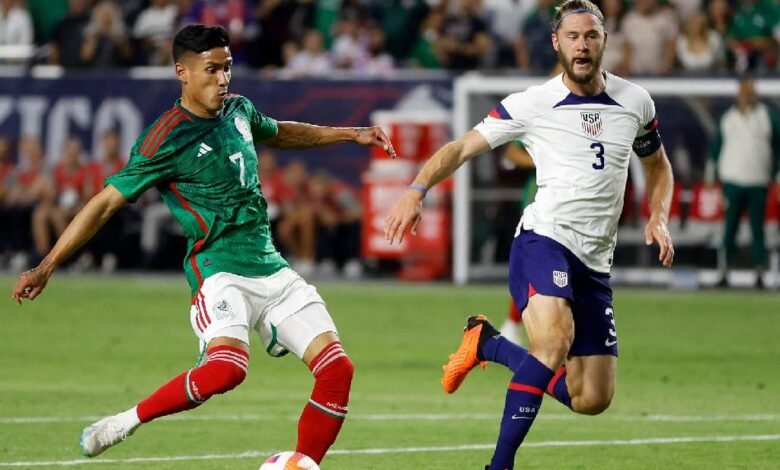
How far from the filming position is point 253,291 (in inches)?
312

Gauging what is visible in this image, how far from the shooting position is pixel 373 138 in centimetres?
842

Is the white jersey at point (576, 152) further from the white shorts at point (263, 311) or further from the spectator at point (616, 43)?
the spectator at point (616, 43)

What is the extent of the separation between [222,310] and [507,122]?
168 cm

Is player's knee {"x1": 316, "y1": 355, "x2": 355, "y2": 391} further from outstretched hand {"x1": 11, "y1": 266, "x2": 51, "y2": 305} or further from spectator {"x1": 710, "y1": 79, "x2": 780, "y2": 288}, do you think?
spectator {"x1": 710, "y1": 79, "x2": 780, "y2": 288}

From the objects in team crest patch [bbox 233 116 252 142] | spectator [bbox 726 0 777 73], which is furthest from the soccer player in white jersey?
spectator [bbox 726 0 777 73]

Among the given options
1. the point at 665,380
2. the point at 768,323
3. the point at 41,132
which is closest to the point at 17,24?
the point at 41,132

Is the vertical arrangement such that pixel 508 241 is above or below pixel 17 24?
below

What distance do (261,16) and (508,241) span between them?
18.4 feet

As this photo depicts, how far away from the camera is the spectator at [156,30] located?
2361 centimetres

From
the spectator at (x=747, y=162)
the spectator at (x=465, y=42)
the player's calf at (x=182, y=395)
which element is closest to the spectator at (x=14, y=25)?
the spectator at (x=465, y=42)

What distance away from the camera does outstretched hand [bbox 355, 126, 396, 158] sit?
836 cm

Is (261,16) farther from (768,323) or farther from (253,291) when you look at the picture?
(253,291)

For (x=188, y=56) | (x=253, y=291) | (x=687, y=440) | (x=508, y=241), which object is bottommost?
(x=508, y=241)

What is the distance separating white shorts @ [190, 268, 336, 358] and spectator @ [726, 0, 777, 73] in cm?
1416
